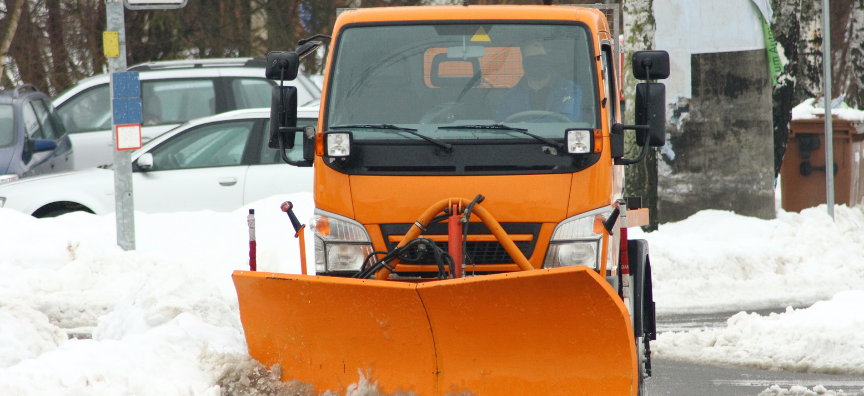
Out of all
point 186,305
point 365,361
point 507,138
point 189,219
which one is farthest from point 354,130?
point 189,219

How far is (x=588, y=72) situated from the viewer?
5.25 metres

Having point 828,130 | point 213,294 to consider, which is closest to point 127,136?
point 213,294

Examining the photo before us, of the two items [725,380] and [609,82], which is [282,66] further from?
[725,380]

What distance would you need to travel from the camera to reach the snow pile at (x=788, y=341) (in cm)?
625

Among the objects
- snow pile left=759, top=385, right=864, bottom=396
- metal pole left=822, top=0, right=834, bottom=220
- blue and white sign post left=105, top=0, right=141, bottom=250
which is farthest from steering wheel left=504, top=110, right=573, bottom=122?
metal pole left=822, top=0, right=834, bottom=220

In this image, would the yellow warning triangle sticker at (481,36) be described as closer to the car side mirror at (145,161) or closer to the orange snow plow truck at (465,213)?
the orange snow plow truck at (465,213)

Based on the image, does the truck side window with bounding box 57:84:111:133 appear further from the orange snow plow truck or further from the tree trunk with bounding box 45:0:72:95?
the orange snow plow truck

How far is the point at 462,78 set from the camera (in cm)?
531

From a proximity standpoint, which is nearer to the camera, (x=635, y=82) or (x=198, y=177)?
(x=198, y=177)

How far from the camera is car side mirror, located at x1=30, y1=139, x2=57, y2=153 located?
11.6m

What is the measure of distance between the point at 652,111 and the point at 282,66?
208 cm

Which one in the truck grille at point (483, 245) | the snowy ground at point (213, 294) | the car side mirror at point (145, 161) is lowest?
the snowy ground at point (213, 294)

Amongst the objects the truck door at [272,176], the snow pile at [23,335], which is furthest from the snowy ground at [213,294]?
the truck door at [272,176]

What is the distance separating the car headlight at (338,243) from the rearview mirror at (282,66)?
83 centimetres
